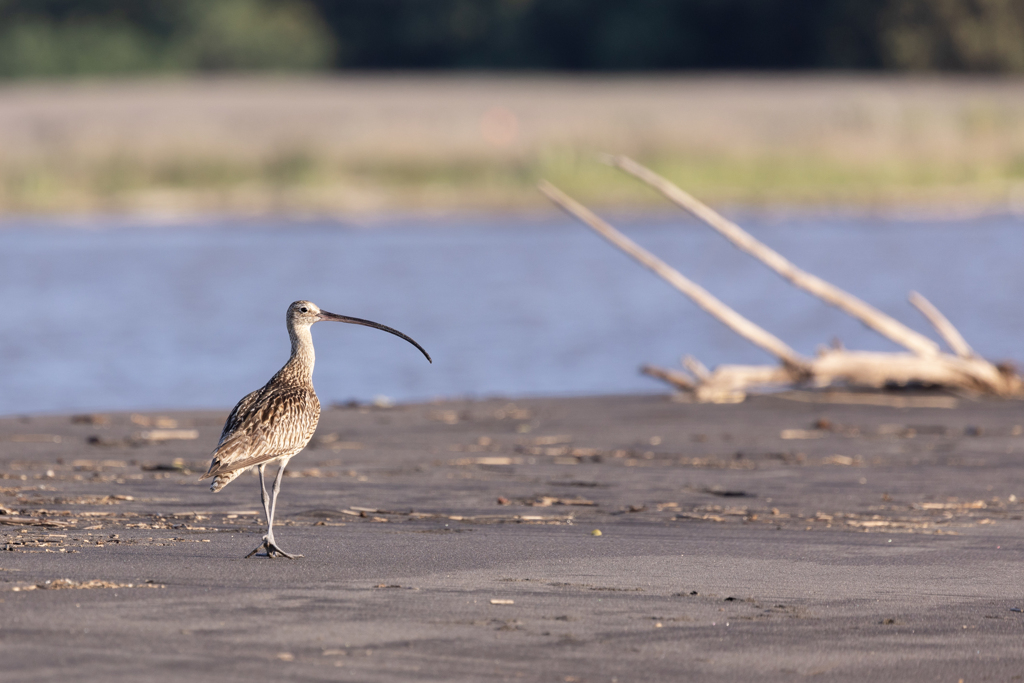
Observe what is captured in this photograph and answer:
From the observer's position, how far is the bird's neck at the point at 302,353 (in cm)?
782

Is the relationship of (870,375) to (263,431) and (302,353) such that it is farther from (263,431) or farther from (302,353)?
(263,431)

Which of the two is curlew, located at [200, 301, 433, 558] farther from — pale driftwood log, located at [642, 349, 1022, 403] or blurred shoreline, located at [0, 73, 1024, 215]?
blurred shoreline, located at [0, 73, 1024, 215]

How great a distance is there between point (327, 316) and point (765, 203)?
2889 centimetres

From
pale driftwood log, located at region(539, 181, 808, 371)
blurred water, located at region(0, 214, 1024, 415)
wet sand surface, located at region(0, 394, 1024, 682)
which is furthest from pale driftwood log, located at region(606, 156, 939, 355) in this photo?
blurred water, located at region(0, 214, 1024, 415)

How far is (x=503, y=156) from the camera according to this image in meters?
38.8

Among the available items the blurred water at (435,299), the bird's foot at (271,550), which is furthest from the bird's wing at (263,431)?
the blurred water at (435,299)

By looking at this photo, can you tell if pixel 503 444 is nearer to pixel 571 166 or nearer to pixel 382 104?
pixel 571 166

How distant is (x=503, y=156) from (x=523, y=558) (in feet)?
104

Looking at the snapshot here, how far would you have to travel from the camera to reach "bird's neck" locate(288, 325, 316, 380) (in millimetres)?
7824

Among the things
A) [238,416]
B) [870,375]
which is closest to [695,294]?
[870,375]

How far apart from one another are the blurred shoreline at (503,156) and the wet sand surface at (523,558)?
25.0 meters

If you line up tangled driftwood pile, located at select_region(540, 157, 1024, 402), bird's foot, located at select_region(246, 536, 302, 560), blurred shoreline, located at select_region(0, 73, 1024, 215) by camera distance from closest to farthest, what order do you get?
bird's foot, located at select_region(246, 536, 302, 560) < tangled driftwood pile, located at select_region(540, 157, 1024, 402) < blurred shoreline, located at select_region(0, 73, 1024, 215)

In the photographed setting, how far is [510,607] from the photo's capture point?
6406 mm

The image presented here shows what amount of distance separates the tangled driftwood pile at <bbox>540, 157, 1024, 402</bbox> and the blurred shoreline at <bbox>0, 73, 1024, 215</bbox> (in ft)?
73.0
